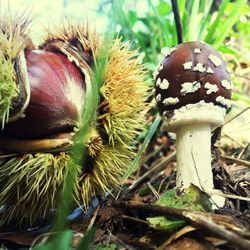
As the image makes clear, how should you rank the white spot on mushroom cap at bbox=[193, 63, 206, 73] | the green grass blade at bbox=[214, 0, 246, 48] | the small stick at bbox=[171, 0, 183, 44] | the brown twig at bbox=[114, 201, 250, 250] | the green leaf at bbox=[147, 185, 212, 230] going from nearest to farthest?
the brown twig at bbox=[114, 201, 250, 250], the green leaf at bbox=[147, 185, 212, 230], the white spot on mushroom cap at bbox=[193, 63, 206, 73], the small stick at bbox=[171, 0, 183, 44], the green grass blade at bbox=[214, 0, 246, 48]

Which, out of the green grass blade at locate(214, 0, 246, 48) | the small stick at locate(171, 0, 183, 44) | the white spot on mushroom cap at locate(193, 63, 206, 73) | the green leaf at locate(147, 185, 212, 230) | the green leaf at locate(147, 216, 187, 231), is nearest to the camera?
the green leaf at locate(147, 216, 187, 231)

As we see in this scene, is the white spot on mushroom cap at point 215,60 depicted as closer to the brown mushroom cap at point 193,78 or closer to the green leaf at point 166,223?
the brown mushroom cap at point 193,78

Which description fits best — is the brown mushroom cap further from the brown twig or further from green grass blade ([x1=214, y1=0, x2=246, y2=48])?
green grass blade ([x1=214, y1=0, x2=246, y2=48])

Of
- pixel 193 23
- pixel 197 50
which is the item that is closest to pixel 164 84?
pixel 197 50

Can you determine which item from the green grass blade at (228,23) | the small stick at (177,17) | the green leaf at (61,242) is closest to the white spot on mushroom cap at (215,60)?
the small stick at (177,17)

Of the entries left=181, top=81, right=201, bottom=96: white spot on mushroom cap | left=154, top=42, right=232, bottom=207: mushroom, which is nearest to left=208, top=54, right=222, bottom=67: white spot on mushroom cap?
left=154, top=42, right=232, bottom=207: mushroom

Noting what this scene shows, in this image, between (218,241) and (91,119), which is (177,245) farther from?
(91,119)
